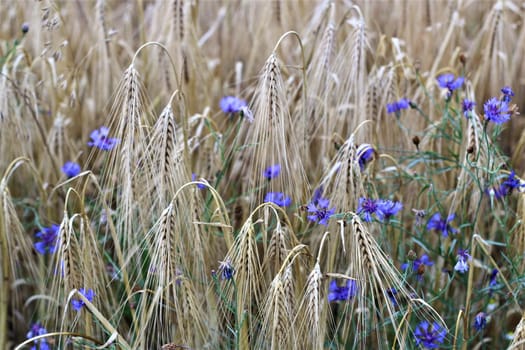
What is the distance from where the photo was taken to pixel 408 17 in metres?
2.47

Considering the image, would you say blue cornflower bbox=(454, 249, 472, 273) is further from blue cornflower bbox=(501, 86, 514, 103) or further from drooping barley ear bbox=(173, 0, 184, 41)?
drooping barley ear bbox=(173, 0, 184, 41)

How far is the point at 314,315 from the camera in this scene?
1328 millimetres

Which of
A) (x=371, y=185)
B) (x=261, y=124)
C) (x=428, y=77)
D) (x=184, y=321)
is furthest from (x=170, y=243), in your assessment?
(x=428, y=77)

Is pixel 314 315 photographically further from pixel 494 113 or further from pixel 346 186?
pixel 494 113

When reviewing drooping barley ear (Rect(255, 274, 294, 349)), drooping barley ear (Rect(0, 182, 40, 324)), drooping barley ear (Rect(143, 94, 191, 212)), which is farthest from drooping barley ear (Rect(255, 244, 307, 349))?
drooping barley ear (Rect(0, 182, 40, 324))

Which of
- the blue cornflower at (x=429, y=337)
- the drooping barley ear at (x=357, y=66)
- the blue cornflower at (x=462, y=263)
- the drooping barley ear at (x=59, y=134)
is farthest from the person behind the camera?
the drooping barley ear at (x=59, y=134)

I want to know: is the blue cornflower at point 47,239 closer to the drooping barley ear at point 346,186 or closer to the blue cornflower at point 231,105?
the blue cornflower at point 231,105

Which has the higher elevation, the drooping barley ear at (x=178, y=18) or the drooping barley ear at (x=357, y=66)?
the drooping barley ear at (x=178, y=18)

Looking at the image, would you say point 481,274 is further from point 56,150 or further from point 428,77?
point 56,150

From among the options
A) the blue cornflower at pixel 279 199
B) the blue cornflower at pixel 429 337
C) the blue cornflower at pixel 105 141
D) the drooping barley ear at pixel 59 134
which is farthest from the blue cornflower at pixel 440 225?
the drooping barley ear at pixel 59 134

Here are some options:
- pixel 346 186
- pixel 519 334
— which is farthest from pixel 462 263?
pixel 346 186

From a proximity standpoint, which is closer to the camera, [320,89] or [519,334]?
[519,334]

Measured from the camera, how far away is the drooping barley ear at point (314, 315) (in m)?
1.31

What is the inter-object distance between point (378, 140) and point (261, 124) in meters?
0.58
